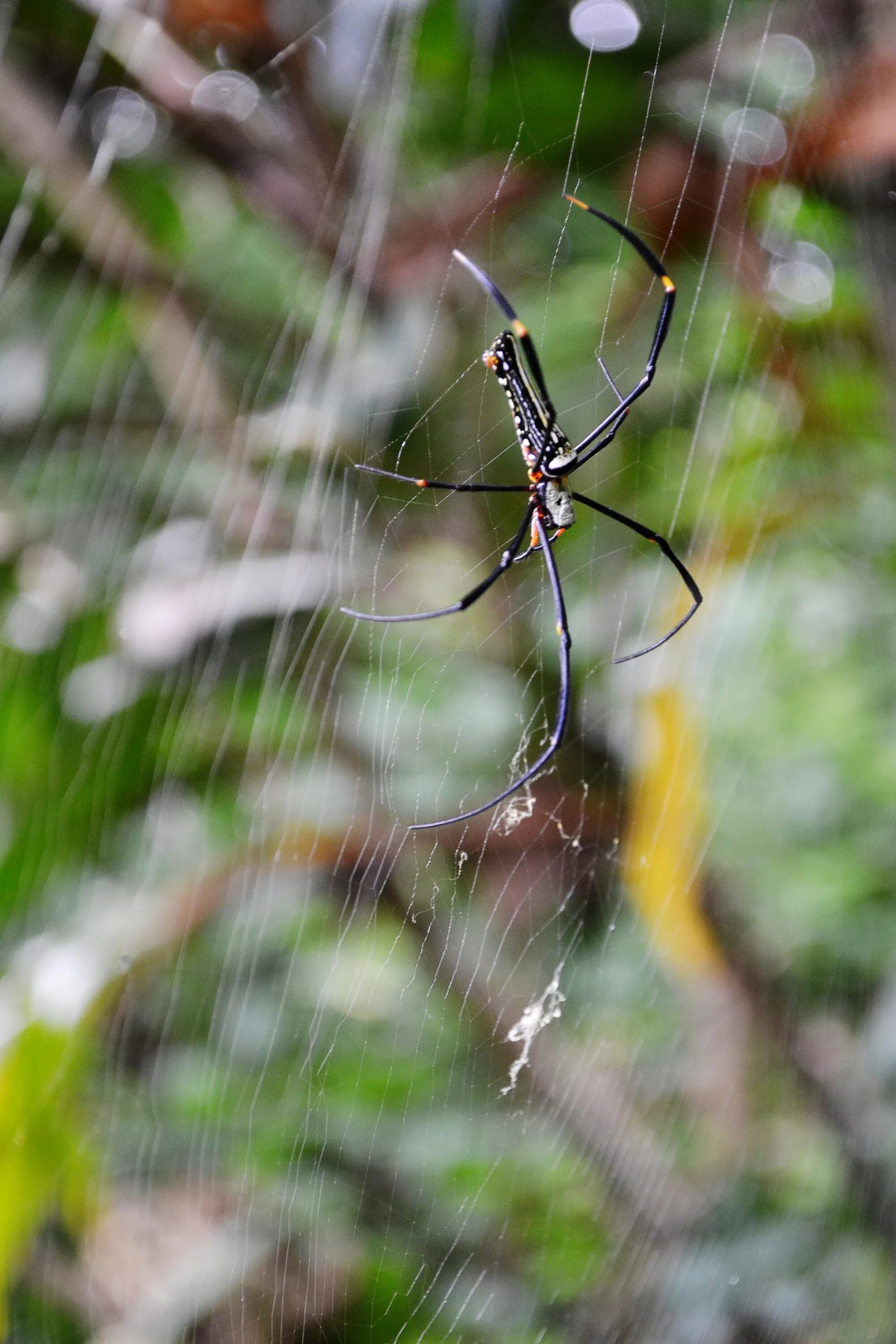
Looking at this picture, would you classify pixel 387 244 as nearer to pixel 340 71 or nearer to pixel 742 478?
pixel 340 71

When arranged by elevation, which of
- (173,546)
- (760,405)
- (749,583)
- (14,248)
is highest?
(749,583)

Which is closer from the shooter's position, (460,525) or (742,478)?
(460,525)

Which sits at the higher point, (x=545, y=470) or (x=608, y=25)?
(x=608, y=25)

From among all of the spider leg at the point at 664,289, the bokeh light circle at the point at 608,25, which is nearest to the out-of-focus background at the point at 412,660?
the bokeh light circle at the point at 608,25

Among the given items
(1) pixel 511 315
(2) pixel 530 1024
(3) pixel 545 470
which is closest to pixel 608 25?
(3) pixel 545 470

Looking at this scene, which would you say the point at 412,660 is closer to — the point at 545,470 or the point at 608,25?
the point at 545,470

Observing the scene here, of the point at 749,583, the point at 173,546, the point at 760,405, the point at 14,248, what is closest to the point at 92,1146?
the point at 173,546

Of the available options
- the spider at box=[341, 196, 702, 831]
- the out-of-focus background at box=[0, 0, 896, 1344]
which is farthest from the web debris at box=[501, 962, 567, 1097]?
the spider at box=[341, 196, 702, 831]
